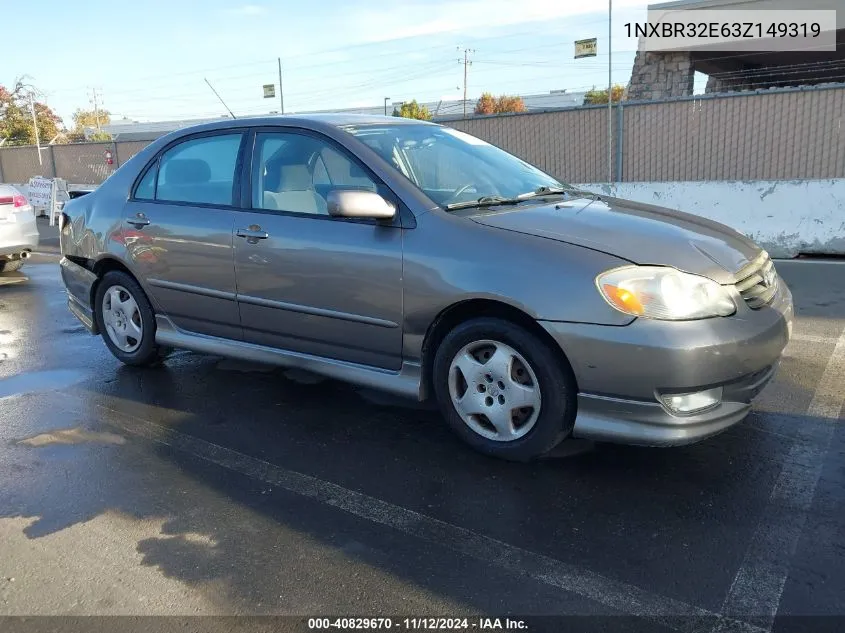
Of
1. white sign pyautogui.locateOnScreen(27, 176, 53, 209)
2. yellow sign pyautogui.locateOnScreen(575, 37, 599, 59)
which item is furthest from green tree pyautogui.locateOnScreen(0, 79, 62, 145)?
yellow sign pyautogui.locateOnScreen(575, 37, 599, 59)

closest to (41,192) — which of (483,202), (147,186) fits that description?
(147,186)

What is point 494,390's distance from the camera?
11.4 feet

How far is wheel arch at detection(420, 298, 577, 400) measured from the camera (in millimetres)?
3301

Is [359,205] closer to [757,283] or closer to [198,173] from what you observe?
[198,173]

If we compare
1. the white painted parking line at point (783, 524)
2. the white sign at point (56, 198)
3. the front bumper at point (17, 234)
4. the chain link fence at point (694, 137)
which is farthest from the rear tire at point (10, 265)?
the white painted parking line at point (783, 524)

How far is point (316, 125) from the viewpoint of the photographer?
4152 mm

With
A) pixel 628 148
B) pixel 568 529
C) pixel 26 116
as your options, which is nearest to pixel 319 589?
pixel 568 529

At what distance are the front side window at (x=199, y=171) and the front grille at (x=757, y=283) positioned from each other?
288 cm

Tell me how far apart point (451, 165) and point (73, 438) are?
263cm

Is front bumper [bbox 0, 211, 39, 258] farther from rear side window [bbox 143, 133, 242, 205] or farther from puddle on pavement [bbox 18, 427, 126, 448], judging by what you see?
puddle on pavement [bbox 18, 427, 126, 448]

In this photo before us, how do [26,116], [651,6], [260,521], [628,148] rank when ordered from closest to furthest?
[260,521] → [628,148] → [651,6] → [26,116]

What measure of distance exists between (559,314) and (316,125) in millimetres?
1888

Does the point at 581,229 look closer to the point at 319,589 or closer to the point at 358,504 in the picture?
the point at 358,504

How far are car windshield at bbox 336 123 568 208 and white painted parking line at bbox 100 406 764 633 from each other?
5.02 ft
